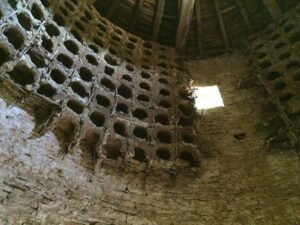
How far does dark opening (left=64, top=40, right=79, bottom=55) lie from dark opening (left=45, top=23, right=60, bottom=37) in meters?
0.32

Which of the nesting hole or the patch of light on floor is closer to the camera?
the nesting hole

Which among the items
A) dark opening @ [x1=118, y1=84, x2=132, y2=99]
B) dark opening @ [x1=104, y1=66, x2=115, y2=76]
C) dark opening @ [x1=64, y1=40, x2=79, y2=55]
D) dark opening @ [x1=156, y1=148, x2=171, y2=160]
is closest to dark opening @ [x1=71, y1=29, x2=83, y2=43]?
dark opening @ [x1=64, y1=40, x2=79, y2=55]

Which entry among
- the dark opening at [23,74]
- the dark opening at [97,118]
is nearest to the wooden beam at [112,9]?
the dark opening at [97,118]

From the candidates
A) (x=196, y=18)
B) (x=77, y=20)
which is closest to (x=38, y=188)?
(x=77, y=20)

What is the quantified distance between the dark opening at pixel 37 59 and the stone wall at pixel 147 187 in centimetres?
134

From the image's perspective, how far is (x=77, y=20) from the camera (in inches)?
351

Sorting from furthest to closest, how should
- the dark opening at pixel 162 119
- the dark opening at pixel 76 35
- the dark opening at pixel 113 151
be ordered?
the dark opening at pixel 76 35
the dark opening at pixel 162 119
the dark opening at pixel 113 151

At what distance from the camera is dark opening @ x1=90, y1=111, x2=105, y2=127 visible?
7.23m

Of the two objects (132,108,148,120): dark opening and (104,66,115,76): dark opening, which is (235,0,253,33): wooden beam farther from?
(132,108,148,120): dark opening

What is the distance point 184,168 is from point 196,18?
6352mm

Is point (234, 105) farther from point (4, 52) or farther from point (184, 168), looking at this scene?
point (4, 52)

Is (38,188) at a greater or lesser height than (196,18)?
lesser

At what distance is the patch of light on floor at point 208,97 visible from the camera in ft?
29.6

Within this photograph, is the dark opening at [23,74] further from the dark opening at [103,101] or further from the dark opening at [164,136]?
the dark opening at [164,136]
